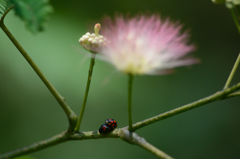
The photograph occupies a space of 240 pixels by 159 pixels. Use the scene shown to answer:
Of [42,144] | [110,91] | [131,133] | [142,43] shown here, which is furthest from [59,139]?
[110,91]

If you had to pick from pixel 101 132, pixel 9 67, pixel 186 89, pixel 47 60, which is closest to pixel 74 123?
pixel 101 132

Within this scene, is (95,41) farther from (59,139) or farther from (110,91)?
(110,91)

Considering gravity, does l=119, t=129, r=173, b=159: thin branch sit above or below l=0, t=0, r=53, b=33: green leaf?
below

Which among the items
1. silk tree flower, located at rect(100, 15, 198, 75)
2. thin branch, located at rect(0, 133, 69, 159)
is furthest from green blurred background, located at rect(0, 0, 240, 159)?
silk tree flower, located at rect(100, 15, 198, 75)

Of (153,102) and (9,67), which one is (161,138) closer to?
(153,102)

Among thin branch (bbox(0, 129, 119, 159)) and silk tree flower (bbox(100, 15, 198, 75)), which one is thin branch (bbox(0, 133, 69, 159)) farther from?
silk tree flower (bbox(100, 15, 198, 75))

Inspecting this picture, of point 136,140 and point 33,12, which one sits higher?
point 33,12

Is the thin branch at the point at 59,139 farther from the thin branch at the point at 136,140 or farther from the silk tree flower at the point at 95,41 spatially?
the silk tree flower at the point at 95,41
